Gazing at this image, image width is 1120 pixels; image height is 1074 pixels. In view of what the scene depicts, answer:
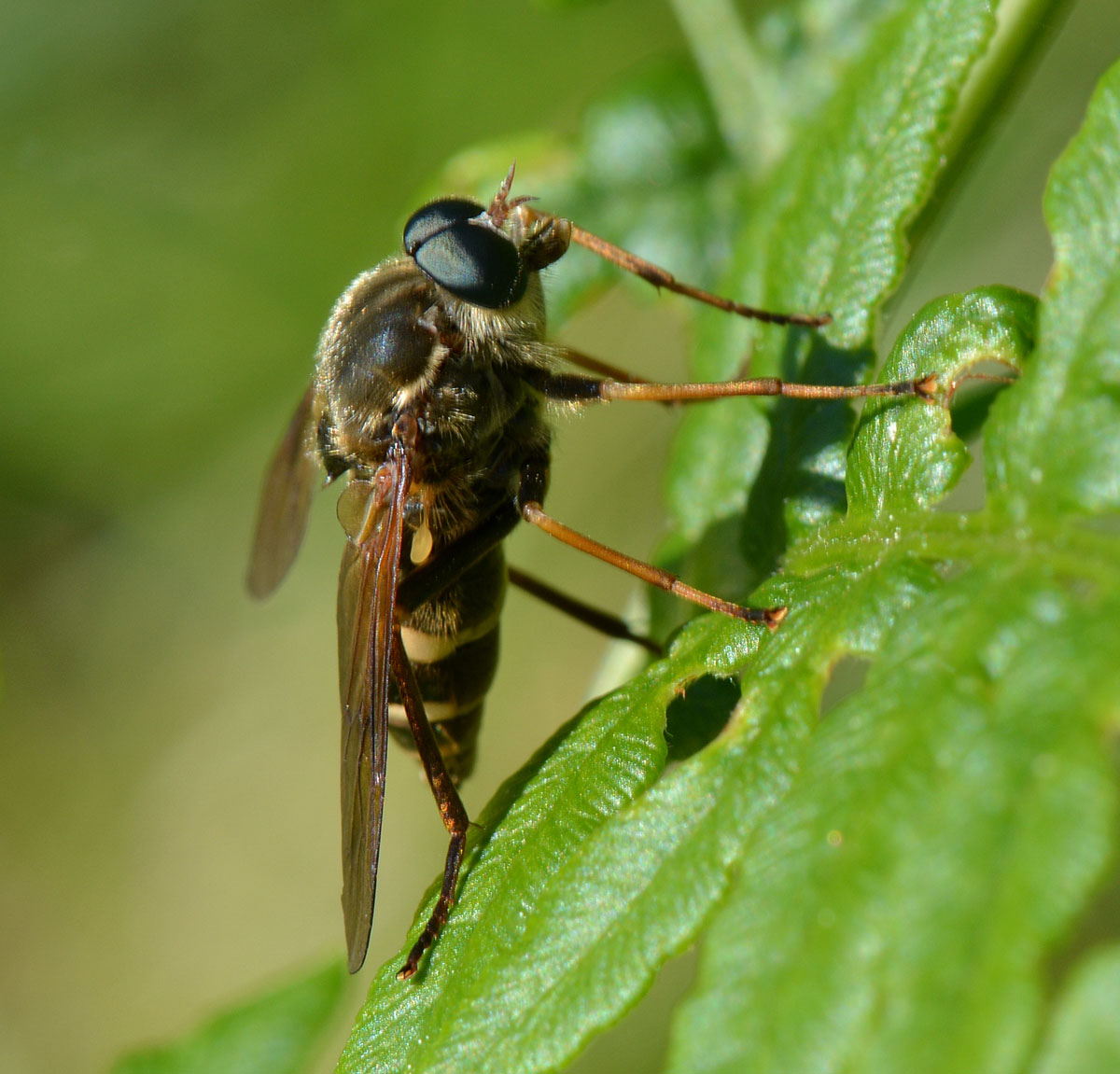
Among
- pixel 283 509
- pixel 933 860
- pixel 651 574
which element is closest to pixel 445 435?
pixel 651 574

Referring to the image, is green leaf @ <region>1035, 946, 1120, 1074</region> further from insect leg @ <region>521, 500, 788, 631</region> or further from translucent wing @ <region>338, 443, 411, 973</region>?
translucent wing @ <region>338, 443, 411, 973</region>

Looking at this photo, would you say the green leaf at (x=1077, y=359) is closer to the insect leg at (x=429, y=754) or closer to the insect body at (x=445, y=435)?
the insect body at (x=445, y=435)

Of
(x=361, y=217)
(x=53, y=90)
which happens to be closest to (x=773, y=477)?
(x=361, y=217)

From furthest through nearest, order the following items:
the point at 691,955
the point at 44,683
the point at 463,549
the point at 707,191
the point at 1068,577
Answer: the point at 44,683, the point at 691,955, the point at 707,191, the point at 463,549, the point at 1068,577

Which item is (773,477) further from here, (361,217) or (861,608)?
(361,217)

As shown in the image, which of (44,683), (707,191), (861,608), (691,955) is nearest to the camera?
(861,608)

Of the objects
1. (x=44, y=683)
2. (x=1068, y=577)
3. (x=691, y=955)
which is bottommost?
(x=44, y=683)
